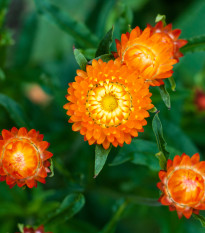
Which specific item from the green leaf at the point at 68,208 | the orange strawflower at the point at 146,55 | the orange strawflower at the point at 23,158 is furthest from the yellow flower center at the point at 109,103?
the green leaf at the point at 68,208

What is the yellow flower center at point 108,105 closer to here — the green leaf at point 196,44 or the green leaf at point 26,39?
the green leaf at point 196,44

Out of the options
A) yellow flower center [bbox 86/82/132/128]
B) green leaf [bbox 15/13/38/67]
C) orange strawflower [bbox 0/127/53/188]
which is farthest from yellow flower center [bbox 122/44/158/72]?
green leaf [bbox 15/13/38/67]

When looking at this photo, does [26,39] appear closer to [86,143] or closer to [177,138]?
[86,143]

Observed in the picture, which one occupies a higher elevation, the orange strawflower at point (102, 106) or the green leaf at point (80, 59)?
the green leaf at point (80, 59)

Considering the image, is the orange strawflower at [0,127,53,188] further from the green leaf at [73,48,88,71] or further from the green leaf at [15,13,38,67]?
the green leaf at [15,13,38,67]

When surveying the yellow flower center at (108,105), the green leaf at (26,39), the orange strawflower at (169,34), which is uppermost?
the green leaf at (26,39)
